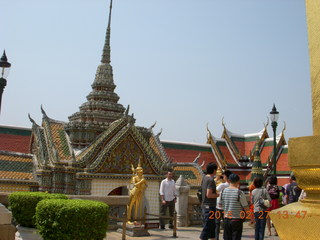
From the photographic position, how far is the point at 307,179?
1860mm

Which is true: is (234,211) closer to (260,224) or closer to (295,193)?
(260,224)

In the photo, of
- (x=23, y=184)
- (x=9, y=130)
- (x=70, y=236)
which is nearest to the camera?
(x=70, y=236)

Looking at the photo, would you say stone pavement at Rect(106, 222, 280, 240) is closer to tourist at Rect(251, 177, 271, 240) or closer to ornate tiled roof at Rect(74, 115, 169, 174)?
tourist at Rect(251, 177, 271, 240)

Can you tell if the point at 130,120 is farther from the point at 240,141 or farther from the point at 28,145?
the point at 240,141

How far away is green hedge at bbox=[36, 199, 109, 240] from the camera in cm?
644

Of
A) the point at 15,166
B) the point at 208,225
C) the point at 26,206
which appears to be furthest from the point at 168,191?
the point at 15,166

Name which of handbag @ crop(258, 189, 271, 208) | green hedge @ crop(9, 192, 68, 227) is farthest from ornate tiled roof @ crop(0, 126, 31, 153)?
handbag @ crop(258, 189, 271, 208)

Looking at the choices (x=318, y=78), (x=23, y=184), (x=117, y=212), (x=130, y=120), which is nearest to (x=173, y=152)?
(x=130, y=120)

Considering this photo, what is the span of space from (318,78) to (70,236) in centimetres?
565

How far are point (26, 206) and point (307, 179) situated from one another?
7.89 meters

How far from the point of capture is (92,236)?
21.8 ft

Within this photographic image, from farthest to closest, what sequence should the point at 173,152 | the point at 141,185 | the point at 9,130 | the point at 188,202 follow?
the point at 173,152 < the point at 9,130 < the point at 188,202 < the point at 141,185

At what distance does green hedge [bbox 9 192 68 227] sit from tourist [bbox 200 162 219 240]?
11.9ft

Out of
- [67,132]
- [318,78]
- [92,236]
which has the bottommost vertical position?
[92,236]
